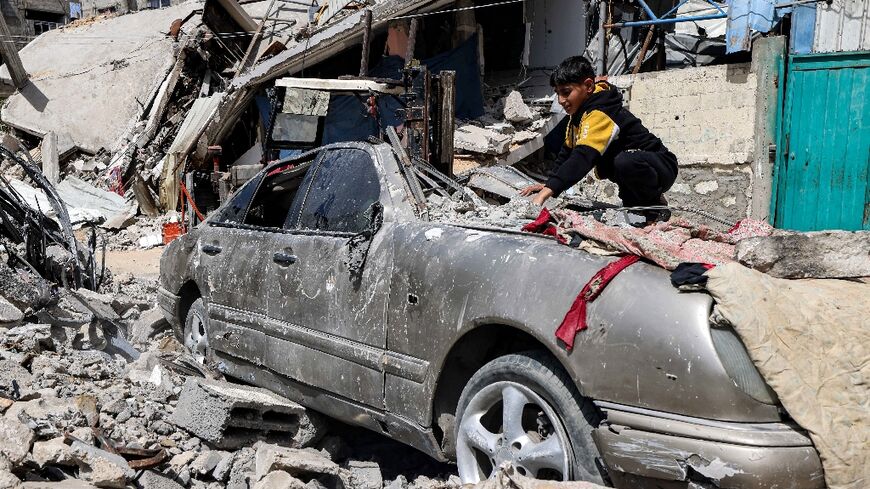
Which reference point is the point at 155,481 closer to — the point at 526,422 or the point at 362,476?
the point at 362,476

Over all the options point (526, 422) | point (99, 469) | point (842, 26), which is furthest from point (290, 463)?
point (842, 26)

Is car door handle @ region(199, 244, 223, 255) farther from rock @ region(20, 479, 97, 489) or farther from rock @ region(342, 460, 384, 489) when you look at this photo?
rock @ region(20, 479, 97, 489)

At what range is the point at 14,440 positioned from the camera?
3.36m

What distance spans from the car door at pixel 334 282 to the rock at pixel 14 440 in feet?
4.00

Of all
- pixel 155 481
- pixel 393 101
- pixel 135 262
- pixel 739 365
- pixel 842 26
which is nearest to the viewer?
pixel 739 365

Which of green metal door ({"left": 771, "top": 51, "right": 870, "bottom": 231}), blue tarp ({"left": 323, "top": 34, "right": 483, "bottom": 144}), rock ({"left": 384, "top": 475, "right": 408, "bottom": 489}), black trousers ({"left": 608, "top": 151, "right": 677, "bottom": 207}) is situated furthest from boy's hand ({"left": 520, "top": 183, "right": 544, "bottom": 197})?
blue tarp ({"left": 323, "top": 34, "right": 483, "bottom": 144})

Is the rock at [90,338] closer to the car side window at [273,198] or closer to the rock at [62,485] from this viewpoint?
the car side window at [273,198]

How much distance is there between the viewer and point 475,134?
1373cm

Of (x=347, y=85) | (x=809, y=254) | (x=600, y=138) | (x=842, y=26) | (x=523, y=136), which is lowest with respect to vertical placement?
(x=809, y=254)

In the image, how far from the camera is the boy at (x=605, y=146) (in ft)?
13.3

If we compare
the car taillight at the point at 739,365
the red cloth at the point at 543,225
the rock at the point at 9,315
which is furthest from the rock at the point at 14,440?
the car taillight at the point at 739,365

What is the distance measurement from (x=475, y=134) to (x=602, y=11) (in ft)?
11.7

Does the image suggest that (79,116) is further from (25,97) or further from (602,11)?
(602,11)

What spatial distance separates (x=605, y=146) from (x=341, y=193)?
1407 mm
